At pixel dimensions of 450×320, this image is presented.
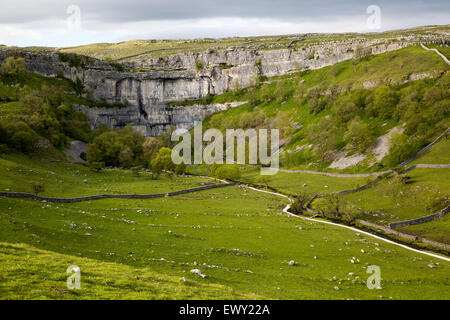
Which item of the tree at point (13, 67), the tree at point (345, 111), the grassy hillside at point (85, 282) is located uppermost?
the tree at point (13, 67)

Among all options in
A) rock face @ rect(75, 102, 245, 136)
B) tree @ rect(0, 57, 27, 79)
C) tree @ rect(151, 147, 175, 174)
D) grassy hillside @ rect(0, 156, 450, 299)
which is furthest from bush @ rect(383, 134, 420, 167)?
tree @ rect(0, 57, 27, 79)

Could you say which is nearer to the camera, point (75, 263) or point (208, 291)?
point (208, 291)

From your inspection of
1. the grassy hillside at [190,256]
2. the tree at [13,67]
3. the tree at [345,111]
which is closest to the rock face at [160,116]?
the tree at [13,67]

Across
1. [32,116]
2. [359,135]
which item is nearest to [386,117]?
[359,135]

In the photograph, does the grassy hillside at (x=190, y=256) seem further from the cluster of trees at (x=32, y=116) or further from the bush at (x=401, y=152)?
the cluster of trees at (x=32, y=116)

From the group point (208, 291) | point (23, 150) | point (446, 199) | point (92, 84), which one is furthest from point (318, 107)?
point (208, 291)

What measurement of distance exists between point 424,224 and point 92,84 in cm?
16200

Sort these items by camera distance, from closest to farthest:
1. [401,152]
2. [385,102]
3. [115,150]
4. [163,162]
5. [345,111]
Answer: [401,152] → [163,162] → [385,102] → [345,111] → [115,150]

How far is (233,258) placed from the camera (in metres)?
33.3

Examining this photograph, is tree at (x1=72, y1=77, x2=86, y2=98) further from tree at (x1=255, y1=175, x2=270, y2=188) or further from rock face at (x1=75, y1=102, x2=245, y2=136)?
tree at (x1=255, y1=175, x2=270, y2=188)

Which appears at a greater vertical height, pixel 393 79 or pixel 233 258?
pixel 393 79

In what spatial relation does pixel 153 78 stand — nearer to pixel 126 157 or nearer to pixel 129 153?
pixel 129 153

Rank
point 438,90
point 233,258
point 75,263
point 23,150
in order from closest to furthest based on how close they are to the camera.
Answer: point 75,263 → point 233,258 → point 23,150 → point 438,90
